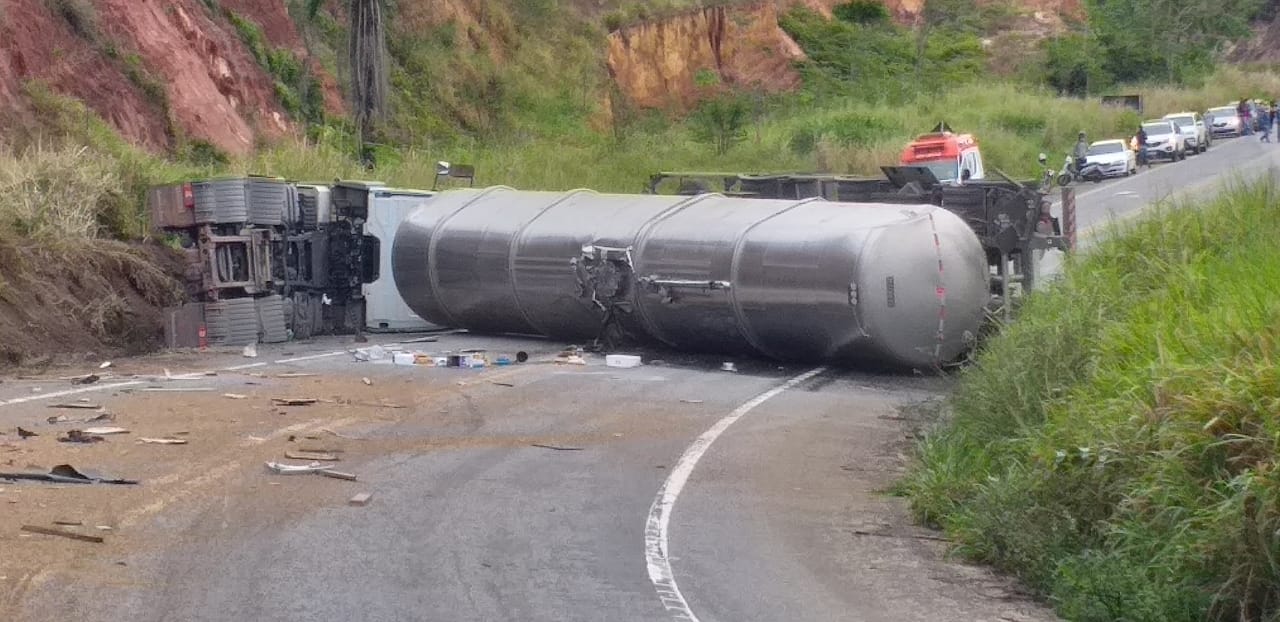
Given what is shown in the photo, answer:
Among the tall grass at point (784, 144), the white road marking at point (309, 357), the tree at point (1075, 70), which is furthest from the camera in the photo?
the tree at point (1075, 70)

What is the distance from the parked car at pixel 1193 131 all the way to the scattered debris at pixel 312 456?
5090 cm

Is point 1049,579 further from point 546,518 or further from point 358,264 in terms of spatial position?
point 358,264

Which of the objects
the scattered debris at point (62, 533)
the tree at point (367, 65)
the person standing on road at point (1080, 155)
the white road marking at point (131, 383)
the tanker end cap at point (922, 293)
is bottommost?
the scattered debris at point (62, 533)

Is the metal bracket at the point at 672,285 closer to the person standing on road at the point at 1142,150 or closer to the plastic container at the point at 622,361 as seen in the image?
the plastic container at the point at 622,361

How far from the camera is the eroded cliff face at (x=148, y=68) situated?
3102 cm

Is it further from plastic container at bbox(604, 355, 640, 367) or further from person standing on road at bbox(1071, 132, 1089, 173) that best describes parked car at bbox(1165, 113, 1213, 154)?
plastic container at bbox(604, 355, 640, 367)

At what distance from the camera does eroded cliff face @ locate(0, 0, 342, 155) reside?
31.0 metres

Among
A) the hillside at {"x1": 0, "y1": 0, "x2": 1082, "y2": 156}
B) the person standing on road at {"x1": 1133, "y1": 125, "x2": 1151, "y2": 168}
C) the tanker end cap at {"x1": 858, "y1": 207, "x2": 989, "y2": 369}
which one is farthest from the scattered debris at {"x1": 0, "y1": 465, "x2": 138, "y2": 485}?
the person standing on road at {"x1": 1133, "y1": 125, "x2": 1151, "y2": 168}

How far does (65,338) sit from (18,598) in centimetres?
1216

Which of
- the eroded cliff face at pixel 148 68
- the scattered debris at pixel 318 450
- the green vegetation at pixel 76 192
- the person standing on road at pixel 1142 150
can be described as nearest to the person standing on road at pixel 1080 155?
the person standing on road at pixel 1142 150

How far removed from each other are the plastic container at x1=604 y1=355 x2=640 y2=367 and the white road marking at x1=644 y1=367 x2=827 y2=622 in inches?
112

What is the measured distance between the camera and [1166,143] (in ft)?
184

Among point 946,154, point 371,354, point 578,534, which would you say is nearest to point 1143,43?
point 946,154

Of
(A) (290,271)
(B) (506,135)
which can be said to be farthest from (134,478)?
(B) (506,135)
